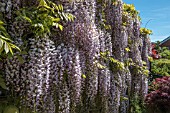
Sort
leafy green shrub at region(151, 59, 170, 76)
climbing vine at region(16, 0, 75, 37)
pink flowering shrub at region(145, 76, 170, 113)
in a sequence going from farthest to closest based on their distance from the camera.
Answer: leafy green shrub at region(151, 59, 170, 76)
pink flowering shrub at region(145, 76, 170, 113)
climbing vine at region(16, 0, 75, 37)

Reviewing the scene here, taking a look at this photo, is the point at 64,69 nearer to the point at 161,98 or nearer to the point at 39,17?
the point at 39,17

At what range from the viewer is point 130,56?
8.63 metres

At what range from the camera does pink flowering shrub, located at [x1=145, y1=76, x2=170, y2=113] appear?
9078 millimetres

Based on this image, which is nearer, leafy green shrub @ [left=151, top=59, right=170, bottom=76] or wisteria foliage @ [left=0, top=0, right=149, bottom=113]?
wisteria foliage @ [left=0, top=0, right=149, bottom=113]

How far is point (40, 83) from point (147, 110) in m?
7.12

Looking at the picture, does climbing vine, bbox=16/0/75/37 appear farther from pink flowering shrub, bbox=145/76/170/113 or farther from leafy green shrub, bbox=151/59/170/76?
leafy green shrub, bbox=151/59/170/76

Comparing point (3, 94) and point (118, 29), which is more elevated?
point (118, 29)

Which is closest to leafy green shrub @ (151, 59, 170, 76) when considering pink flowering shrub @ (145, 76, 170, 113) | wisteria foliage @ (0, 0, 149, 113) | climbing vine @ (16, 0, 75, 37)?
pink flowering shrub @ (145, 76, 170, 113)

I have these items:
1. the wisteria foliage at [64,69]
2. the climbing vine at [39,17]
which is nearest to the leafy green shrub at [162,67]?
the wisteria foliage at [64,69]

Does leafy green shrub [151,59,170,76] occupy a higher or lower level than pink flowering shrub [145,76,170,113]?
higher

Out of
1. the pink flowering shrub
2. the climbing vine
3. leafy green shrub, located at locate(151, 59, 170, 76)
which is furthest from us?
leafy green shrub, located at locate(151, 59, 170, 76)

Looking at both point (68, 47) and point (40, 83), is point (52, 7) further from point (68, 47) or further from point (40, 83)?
point (40, 83)

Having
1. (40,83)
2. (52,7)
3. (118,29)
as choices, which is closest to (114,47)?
(118,29)

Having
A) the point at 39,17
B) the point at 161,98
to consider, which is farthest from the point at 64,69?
the point at 161,98
